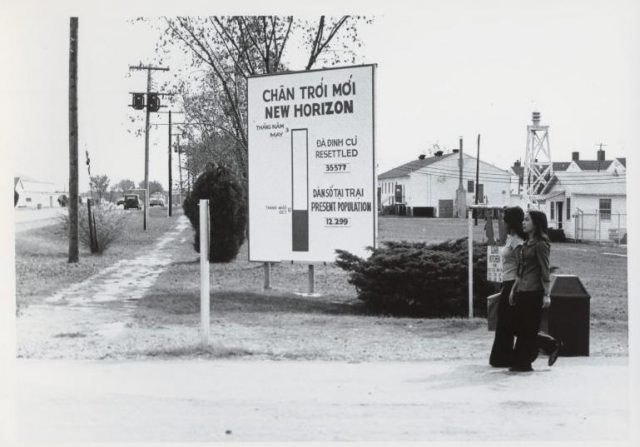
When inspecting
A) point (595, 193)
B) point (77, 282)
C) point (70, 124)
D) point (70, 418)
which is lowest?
point (70, 418)

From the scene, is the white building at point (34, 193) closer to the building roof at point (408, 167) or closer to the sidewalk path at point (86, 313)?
the sidewalk path at point (86, 313)

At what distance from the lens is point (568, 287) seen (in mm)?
9102

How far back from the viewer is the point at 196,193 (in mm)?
15625

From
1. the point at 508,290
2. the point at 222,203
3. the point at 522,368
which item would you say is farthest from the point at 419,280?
the point at 222,203

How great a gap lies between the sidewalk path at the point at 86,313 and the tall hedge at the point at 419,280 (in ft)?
8.26

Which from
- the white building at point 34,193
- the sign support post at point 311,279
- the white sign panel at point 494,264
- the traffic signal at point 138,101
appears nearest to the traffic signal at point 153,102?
the traffic signal at point 138,101

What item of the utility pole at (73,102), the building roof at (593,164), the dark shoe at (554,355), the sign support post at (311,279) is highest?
the utility pole at (73,102)

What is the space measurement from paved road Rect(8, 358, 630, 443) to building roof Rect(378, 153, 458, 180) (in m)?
2.96

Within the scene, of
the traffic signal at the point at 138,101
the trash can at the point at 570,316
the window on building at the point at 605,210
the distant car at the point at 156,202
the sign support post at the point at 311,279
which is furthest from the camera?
the distant car at the point at 156,202

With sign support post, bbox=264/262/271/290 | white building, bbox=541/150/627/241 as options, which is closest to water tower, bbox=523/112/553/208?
white building, bbox=541/150/627/241

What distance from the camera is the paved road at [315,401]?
744 centimetres

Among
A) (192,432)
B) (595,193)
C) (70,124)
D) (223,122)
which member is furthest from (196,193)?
(192,432)

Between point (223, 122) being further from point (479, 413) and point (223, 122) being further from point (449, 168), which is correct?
point (479, 413)

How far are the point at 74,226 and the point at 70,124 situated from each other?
373cm
